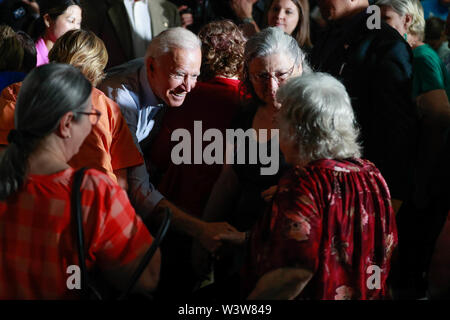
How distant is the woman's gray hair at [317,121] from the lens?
1668 mm

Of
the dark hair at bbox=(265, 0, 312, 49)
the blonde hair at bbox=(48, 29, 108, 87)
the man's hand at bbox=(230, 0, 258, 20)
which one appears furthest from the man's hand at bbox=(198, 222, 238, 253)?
the man's hand at bbox=(230, 0, 258, 20)

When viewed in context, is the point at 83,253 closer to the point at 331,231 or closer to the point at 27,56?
the point at 331,231

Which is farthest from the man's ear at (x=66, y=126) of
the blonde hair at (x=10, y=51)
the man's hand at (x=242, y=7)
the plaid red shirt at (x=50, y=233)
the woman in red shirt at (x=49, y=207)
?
the man's hand at (x=242, y=7)

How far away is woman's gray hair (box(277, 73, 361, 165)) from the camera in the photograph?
167cm

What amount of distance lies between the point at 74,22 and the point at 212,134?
1.55m

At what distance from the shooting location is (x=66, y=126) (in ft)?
5.11

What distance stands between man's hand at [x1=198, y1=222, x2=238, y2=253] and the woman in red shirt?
0.54m

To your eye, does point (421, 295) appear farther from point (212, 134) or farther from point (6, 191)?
point (6, 191)

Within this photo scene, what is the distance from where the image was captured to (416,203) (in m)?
2.84

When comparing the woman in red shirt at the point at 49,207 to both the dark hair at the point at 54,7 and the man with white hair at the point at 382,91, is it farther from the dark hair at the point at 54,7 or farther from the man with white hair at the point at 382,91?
the dark hair at the point at 54,7

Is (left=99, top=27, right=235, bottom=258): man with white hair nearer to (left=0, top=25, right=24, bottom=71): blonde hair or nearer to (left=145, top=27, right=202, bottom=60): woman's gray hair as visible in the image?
(left=145, top=27, right=202, bottom=60): woman's gray hair
